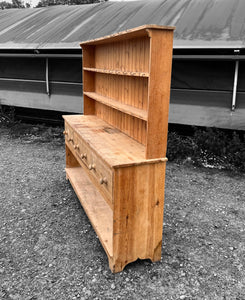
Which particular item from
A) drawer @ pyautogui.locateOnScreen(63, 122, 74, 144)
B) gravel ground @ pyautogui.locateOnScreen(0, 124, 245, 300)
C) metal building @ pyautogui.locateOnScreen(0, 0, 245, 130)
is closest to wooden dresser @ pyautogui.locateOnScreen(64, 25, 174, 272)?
gravel ground @ pyautogui.locateOnScreen(0, 124, 245, 300)

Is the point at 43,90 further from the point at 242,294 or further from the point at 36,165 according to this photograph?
the point at 242,294

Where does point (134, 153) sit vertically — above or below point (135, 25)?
below

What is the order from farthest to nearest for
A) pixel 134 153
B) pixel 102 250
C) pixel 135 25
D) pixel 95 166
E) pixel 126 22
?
pixel 126 22
pixel 135 25
pixel 102 250
pixel 95 166
pixel 134 153

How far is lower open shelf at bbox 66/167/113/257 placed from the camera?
11.0ft

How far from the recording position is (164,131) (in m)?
2.89

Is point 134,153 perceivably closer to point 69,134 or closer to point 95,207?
point 95,207

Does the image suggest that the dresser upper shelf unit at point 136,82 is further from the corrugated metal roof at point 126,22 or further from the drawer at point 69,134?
the corrugated metal roof at point 126,22

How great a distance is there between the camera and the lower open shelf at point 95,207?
3348 mm

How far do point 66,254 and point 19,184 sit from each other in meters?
2.42

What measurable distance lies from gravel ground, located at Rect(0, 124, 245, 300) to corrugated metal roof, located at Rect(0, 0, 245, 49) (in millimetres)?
2916

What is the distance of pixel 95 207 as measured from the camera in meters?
4.01

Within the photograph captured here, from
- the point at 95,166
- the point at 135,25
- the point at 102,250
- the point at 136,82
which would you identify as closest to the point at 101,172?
the point at 95,166

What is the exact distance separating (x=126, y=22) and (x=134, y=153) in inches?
233

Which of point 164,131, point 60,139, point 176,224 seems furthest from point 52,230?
point 60,139
